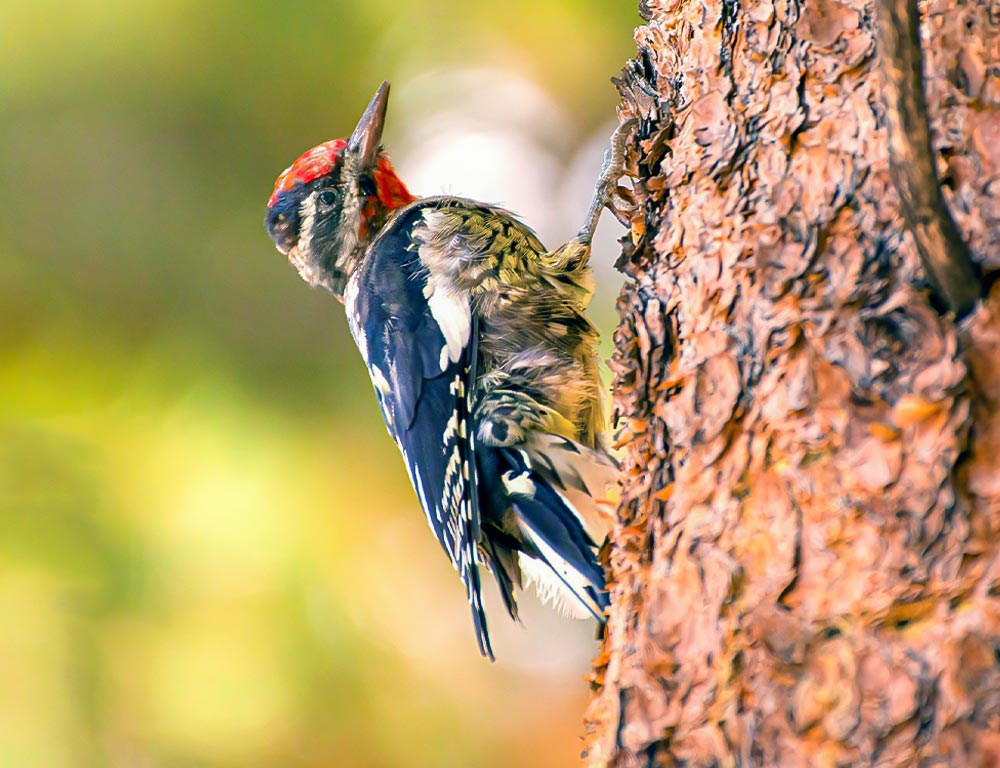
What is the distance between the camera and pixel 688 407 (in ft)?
3.47

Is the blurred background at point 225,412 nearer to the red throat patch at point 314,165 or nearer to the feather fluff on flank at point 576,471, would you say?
the red throat patch at point 314,165

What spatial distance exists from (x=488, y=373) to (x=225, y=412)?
1161 millimetres

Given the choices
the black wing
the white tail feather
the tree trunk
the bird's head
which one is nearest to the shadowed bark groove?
the tree trunk

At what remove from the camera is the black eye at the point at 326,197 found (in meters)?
2.53

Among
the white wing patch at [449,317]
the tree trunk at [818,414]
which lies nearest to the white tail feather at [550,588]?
the white wing patch at [449,317]

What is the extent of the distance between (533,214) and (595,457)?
75.5 inches

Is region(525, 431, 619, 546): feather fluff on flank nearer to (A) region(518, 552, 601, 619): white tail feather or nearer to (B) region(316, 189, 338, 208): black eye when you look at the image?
(A) region(518, 552, 601, 619): white tail feather

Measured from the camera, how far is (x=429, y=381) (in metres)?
2.12

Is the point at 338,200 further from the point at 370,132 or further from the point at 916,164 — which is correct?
the point at 916,164

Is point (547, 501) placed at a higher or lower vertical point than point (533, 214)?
lower

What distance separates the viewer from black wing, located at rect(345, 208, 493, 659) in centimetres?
198

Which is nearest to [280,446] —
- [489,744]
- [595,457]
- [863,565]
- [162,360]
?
[162,360]

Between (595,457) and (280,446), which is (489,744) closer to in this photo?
(280,446)

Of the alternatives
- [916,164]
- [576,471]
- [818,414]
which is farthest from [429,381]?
[916,164]
